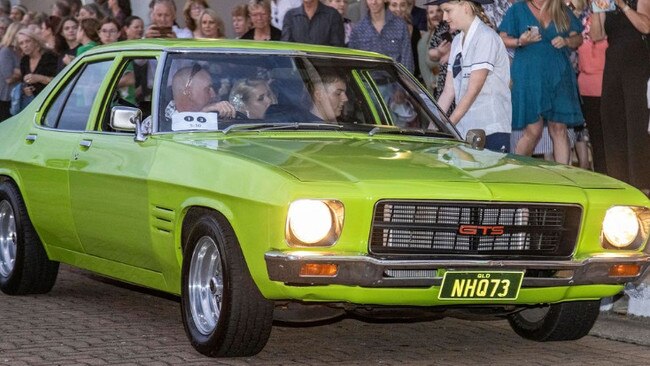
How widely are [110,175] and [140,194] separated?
42 centimetres

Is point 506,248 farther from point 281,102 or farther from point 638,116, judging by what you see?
point 638,116

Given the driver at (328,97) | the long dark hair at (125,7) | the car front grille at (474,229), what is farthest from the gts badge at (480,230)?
the long dark hair at (125,7)

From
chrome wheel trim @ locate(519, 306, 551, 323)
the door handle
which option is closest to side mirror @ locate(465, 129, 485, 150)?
chrome wheel trim @ locate(519, 306, 551, 323)

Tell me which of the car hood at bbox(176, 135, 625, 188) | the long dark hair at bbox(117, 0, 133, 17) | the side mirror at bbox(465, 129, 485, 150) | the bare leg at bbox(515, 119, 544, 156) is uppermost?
the car hood at bbox(176, 135, 625, 188)

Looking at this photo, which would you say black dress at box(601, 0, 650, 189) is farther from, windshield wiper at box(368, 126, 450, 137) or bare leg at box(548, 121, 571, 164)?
windshield wiper at box(368, 126, 450, 137)

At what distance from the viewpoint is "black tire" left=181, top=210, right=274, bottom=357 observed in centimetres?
725

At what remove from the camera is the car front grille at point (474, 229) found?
7.13 metres

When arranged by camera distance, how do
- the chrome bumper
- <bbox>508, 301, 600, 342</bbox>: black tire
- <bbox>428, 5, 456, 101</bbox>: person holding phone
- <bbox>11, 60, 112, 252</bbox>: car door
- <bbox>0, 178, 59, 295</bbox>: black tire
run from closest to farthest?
the chrome bumper, <bbox>508, 301, 600, 342</bbox>: black tire, <bbox>11, 60, 112, 252</bbox>: car door, <bbox>0, 178, 59, 295</bbox>: black tire, <bbox>428, 5, 456, 101</bbox>: person holding phone

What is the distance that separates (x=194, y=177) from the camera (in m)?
7.67

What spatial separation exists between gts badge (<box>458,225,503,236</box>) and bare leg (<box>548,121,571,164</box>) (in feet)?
16.5

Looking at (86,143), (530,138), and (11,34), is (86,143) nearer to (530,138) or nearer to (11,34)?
(530,138)

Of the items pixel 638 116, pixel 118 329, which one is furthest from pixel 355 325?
pixel 638 116

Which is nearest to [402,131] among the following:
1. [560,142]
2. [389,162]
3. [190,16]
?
[389,162]

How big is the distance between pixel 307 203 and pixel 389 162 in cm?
73
